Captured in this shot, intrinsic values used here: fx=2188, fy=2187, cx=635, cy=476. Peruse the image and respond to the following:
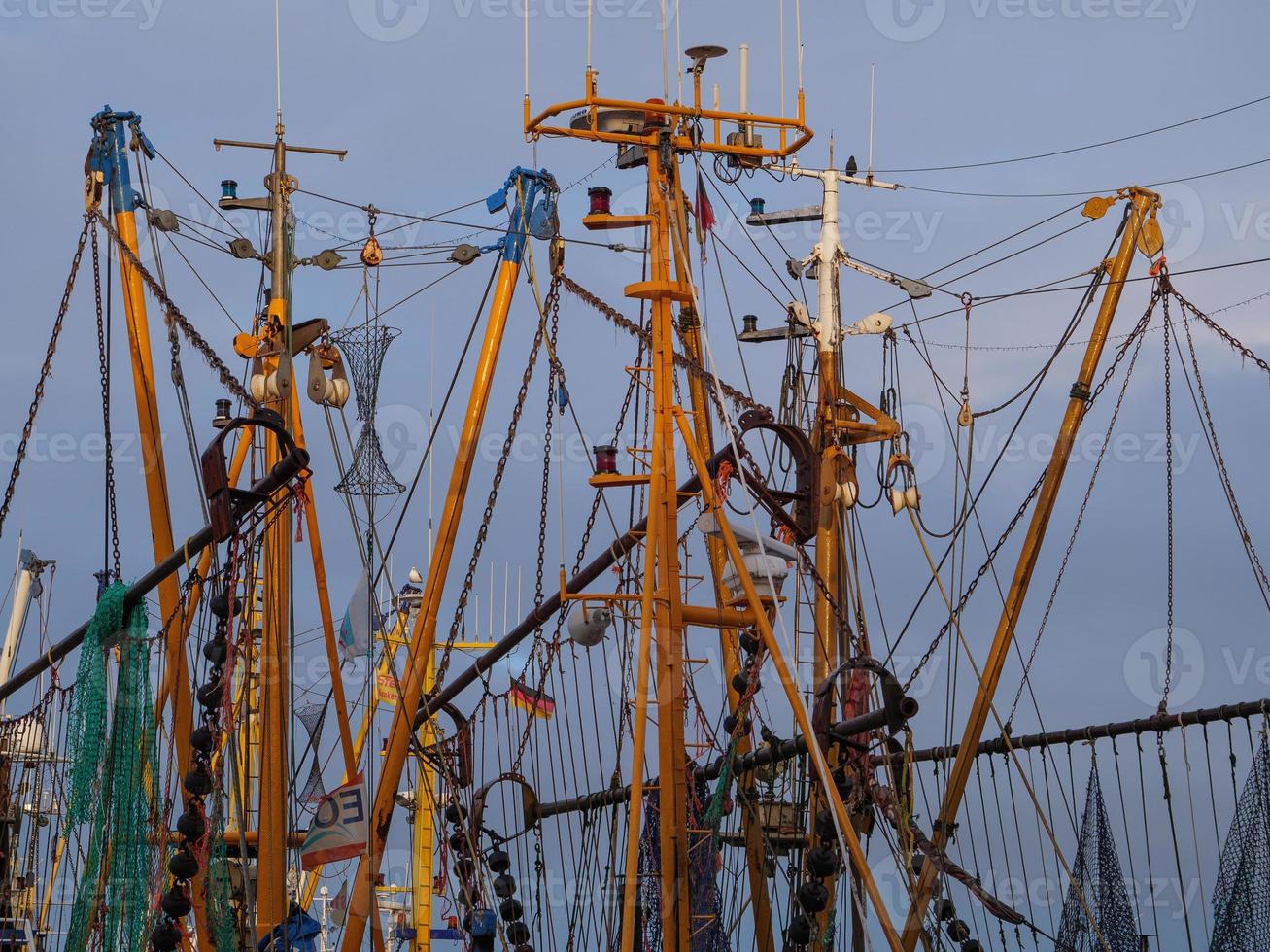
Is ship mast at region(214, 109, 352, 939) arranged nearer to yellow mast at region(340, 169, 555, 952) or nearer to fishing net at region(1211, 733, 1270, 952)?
yellow mast at region(340, 169, 555, 952)

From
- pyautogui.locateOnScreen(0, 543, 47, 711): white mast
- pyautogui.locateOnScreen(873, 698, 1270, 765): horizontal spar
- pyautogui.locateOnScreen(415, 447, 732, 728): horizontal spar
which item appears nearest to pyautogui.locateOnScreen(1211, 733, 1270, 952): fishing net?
pyautogui.locateOnScreen(873, 698, 1270, 765): horizontal spar

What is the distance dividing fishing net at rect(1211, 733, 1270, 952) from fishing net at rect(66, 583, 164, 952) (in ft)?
39.9

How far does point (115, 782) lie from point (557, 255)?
8.69 m

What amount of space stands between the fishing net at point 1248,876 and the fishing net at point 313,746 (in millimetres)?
11625

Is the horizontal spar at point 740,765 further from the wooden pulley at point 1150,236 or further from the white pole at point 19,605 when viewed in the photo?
the white pole at point 19,605

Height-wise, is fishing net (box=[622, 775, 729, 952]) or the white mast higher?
the white mast

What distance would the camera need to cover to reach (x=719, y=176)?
84.2ft

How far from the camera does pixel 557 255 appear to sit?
92.8 feet

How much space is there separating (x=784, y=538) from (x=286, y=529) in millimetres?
6213

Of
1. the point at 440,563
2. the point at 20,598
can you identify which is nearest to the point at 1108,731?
the point at 440,563

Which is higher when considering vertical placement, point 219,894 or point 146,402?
point 146,402

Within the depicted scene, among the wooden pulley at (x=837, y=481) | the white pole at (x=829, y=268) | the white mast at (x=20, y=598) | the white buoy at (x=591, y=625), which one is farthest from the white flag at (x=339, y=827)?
the white mast at (x=20, y=598)

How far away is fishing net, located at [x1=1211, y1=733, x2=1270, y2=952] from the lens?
24.4 m

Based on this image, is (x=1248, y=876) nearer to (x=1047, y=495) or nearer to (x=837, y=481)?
(x=1047, y=495)
